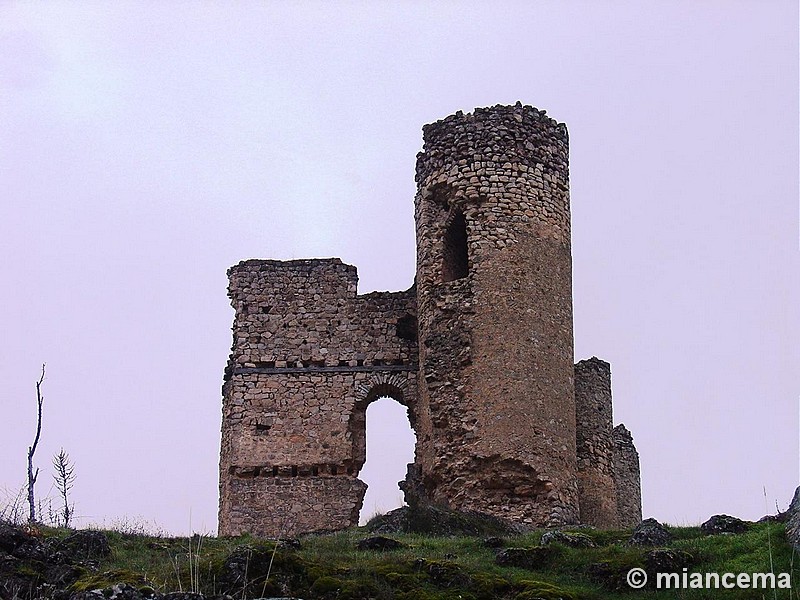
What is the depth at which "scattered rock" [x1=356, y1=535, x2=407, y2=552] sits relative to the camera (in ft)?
57.6

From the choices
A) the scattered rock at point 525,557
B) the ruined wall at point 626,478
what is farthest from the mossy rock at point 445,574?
the ruined wall at point 626,478

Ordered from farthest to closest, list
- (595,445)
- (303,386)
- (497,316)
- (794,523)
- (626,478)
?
(626,478), (303,386), (595,445), (497,316), (794,523)

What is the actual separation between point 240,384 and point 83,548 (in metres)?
8.58

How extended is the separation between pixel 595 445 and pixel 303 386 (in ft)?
17.1

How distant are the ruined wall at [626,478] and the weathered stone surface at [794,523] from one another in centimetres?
981

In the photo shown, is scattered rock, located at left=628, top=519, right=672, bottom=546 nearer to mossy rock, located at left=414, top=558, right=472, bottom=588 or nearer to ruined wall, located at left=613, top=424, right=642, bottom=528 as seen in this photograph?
mossy rock, located at left=414, top=558, right=472, bottom=588

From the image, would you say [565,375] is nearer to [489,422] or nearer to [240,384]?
[489,422]

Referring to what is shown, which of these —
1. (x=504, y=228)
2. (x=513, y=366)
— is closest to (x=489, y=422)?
(x=513, y=366)

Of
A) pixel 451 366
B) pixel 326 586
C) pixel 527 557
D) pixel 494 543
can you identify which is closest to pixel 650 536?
pixel 494 543

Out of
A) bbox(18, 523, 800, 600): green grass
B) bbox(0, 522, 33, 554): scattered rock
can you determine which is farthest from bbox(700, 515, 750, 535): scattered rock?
bbox(0, 522, 33, 554): scattered rock

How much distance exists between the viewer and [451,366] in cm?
2325

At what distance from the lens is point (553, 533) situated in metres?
17.7

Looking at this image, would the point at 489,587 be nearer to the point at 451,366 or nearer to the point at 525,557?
the point at 525,557

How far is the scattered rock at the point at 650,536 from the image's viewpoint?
17375 mm
